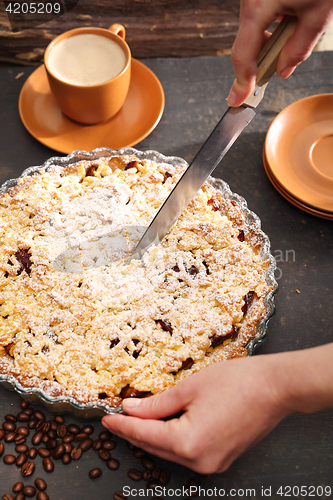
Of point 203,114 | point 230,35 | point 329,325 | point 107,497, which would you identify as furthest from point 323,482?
point 230,35

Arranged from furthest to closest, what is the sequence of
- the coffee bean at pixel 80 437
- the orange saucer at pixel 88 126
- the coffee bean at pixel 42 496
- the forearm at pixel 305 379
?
the orange saucer at pixel 88 126, the coffee bean at pixel 80 437, the coffee bean at pixel 42 496, the forearm at pixel 305 379

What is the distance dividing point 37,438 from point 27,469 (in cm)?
12

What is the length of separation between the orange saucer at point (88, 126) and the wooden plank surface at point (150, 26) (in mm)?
645

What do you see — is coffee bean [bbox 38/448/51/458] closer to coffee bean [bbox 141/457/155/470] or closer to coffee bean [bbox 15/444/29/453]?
coffee bean [bbox 15/444/29/453]

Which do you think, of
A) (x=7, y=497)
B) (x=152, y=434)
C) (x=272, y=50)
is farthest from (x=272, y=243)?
(x=7, y=497)

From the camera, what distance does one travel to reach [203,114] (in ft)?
8.75

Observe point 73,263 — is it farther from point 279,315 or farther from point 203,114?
Answer: point 203,114

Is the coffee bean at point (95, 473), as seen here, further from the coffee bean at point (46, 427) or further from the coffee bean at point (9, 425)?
the coffee bean at point (9, 425)

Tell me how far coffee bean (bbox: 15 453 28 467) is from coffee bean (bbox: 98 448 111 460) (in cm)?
31

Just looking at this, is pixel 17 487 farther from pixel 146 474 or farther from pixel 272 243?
pixel 272 243

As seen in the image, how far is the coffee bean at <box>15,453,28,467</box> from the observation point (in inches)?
63.8

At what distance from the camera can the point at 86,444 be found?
1646 millimetres

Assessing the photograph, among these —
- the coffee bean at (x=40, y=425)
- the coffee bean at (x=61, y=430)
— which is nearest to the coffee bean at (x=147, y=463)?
the coffee bean at (x=61, y=430)

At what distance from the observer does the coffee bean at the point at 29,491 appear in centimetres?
156
